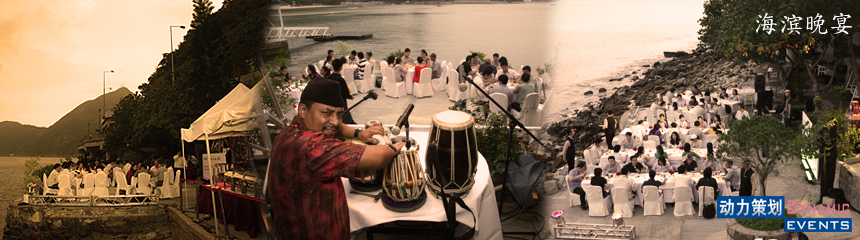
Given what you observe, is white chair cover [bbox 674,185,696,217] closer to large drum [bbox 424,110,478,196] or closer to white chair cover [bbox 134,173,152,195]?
large drum [bbox 424,110,478,196]

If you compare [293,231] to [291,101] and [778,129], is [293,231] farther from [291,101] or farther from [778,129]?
[778,129]

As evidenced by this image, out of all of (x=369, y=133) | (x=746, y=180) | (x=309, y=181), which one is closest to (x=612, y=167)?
(x=746, y=180)

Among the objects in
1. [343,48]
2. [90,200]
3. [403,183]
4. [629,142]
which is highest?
[343,48]

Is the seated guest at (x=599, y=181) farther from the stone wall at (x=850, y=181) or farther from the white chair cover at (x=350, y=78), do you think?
the white chair cover at (x=350, y=78)

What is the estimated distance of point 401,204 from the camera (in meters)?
2.58

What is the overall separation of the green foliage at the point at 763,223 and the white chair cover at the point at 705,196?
4.47ft

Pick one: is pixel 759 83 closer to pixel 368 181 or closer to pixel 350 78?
pixel 350 78

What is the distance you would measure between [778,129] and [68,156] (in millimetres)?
13328

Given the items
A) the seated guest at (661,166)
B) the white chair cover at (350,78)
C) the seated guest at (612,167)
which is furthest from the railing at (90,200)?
the seated guest at (661,166)

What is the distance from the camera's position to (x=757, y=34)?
11.0m

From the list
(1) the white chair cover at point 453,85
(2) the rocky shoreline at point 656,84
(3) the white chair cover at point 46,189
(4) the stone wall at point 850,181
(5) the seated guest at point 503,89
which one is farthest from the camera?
(3) the white chair cover at point 46,189

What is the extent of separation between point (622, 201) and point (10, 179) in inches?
770

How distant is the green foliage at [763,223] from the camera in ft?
22.2

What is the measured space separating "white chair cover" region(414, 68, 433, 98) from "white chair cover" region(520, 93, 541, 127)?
6.42 ft
